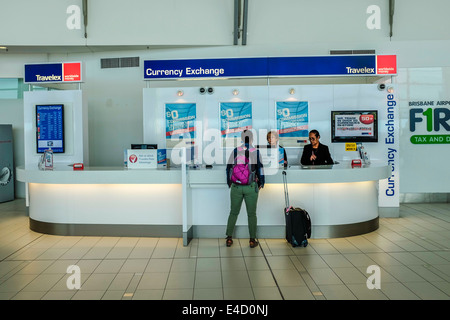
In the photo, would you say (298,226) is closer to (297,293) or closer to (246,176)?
(246,176)

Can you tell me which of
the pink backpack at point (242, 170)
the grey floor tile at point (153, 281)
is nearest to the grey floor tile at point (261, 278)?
the grey floor tile at point (153, 281)

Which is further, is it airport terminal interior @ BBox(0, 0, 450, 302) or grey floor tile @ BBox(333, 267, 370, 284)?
airport terminal interior @ BBox(0, 0, 450, 302)

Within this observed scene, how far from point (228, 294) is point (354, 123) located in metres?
4.69

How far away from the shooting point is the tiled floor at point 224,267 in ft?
11.9

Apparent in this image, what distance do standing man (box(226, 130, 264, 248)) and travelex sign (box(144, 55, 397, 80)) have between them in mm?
2561

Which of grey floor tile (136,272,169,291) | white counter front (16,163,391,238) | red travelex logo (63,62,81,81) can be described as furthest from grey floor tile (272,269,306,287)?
red travelex logo (63,62,81,81)

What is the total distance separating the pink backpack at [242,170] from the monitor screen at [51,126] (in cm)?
401

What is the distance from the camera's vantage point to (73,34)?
348 inches

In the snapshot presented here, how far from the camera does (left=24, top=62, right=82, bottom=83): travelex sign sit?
729 centimetres

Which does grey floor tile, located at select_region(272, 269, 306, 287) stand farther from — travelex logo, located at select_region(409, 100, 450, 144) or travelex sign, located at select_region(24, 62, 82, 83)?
travelex logo, located at select_region(409, 100, 450, 144)

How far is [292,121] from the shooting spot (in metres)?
7.33

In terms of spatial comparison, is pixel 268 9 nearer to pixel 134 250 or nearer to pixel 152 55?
pixel 152 55
